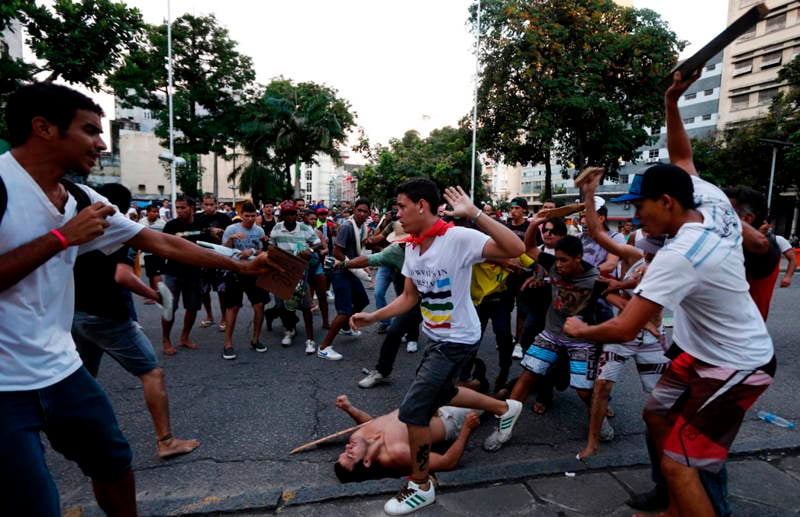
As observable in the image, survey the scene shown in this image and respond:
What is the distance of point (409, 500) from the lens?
2.56 metres

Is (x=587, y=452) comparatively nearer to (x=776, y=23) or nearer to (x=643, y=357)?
(x=643, y=357)

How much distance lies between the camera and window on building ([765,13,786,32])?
3491cm

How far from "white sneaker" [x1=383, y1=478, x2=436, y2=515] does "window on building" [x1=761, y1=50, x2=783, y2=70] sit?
46778 millimetres

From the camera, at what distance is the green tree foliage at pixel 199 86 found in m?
25.1

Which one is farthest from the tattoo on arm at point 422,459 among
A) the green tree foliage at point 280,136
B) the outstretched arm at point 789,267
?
the green tree foliage at point 280,136

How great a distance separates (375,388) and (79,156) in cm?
347

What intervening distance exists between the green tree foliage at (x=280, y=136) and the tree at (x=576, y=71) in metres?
13.7

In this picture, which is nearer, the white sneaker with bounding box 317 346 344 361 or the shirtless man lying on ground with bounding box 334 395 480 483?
the shirtless man lying on ground with bounding box 334 395 480 483

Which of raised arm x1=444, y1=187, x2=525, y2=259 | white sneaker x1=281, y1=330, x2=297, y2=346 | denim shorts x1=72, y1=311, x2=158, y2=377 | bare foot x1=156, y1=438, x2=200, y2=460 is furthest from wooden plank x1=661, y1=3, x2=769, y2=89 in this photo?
white sneaker x1=281, y1=330, x2=297, y2=346

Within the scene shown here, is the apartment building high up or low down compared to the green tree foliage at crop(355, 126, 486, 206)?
up

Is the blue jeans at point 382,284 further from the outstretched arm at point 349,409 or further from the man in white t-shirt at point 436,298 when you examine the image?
the man in white t-shirt at point 436,298

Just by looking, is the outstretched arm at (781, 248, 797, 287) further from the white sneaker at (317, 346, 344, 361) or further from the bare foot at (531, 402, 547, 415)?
the white sneaker at (317, 346, 344, 361)

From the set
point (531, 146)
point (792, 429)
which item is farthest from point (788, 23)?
point (792, 429)

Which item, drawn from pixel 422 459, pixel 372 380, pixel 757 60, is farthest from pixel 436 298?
pixel 757 60
